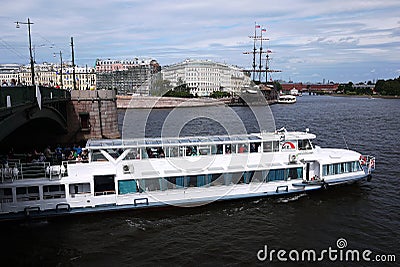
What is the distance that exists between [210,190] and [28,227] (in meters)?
9.70

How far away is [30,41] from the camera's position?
2953cm

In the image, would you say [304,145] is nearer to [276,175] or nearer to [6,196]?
[276,175]

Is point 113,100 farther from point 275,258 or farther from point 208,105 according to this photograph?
point 208,105

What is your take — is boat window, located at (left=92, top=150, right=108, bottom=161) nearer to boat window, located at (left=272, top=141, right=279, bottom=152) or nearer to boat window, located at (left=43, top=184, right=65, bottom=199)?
boat window, located at (left=43, top=184, right=65, bottom=199)

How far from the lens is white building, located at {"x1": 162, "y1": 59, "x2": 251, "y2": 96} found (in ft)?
478

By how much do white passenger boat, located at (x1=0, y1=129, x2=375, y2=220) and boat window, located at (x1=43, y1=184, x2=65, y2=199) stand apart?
0.16 feet

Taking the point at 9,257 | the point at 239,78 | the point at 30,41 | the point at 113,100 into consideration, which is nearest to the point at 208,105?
the point at 239,78

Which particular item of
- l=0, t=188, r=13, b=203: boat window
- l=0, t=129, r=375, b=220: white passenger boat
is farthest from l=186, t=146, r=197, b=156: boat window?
l=0, t=188, r=13, b=203: boat window

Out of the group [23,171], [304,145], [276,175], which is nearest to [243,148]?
[276,175]

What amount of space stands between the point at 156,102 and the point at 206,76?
2401 inches

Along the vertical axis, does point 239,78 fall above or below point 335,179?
above

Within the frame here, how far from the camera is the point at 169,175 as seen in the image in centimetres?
2045

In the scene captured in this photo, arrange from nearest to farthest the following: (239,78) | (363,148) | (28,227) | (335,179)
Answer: (28,227), (335,179), (363,148), (239,78)

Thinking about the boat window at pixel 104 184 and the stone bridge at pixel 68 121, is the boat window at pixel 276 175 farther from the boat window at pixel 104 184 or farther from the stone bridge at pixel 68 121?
the stone bridge at pixel 68 121
